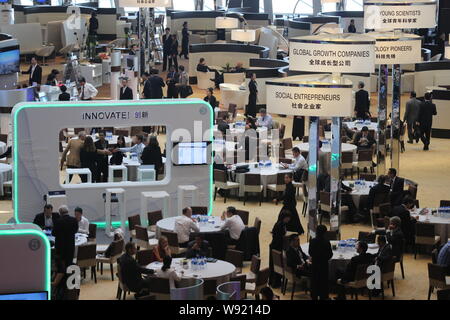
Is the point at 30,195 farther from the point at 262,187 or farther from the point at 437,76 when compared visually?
the point at 437,76

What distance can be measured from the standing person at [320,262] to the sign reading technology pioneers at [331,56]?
1922mm

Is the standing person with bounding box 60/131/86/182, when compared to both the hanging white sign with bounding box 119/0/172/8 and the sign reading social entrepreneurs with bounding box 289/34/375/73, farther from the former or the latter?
the hanging white sign with bounding box 119/0/172/8

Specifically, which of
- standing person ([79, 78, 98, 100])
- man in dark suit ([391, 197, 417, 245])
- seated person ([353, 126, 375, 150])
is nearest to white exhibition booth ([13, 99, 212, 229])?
man in dark suit ([391, 197, 417, 245])

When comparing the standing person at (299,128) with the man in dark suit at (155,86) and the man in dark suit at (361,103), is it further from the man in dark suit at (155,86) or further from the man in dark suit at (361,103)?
the man in dark suit at (155,86)

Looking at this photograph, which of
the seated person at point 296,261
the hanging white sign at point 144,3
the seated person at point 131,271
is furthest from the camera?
the hanging white sign at point 144,3

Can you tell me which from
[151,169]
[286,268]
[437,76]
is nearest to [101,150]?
[151,169]

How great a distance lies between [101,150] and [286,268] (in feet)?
19.6

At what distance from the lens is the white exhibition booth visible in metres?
14.8

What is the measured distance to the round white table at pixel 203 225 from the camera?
1374 centimetres

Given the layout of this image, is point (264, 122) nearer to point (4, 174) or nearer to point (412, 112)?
point (412, 112)

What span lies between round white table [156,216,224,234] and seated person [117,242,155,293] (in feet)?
7.26

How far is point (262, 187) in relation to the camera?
17.2m

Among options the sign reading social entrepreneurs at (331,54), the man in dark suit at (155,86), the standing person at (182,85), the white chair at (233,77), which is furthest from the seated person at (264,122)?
the sign reading social entrepreneurs at (331,54)

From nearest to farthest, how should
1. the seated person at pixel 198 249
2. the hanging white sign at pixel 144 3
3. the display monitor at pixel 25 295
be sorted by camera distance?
the display monitor at pixel 25 295
the seated person at pixel 198 249
the hanging white sign at pixel 144 3
